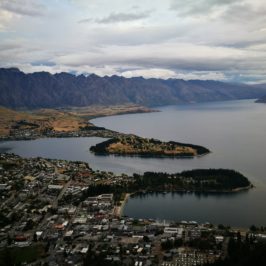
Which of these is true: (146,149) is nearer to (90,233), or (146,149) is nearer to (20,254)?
(90,233)

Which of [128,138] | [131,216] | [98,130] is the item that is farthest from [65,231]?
[98,130]

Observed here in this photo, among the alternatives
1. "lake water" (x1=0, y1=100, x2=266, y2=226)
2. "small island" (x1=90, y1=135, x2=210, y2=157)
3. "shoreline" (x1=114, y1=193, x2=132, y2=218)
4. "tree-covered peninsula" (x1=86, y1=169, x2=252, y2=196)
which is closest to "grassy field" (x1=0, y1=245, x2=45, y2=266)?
"shoreline" (x1=114, y1=193, x2=132, y2=218)

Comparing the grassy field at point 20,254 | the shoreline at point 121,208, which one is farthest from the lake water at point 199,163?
the grassy field at point 20,254

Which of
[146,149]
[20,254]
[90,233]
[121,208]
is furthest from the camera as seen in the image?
[146,149]

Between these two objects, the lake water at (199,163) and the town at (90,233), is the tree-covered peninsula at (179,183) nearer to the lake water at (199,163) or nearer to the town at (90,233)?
the town at (90,233)

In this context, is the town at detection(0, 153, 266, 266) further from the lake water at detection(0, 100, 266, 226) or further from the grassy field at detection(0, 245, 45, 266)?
the lake water at detection(0, 100, 266, 226)

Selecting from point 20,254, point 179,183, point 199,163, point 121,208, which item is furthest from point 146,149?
point 20,254
